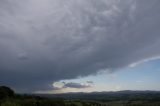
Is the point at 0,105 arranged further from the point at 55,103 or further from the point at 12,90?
the point at 12,90

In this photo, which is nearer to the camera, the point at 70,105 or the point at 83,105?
the point at 70,105

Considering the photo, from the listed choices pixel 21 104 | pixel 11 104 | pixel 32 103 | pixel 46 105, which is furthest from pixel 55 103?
pixel 11 104

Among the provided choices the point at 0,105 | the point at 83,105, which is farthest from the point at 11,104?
the point at 83,105

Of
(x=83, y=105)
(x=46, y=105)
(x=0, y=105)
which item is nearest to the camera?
(x=0, y=105)

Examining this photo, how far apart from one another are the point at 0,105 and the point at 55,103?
47.8 meters

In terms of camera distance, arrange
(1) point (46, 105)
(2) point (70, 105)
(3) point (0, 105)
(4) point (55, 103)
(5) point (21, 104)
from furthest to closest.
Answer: (2) point (70, 105), (4) point (55, 103), (1) point (46, 105), (5) point (21, 104), (3) point (0, 105)

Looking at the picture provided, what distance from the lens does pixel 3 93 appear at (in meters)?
145

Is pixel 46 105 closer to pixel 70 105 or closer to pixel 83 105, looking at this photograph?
pixel 70 105

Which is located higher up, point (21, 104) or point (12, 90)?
point (12, 90)

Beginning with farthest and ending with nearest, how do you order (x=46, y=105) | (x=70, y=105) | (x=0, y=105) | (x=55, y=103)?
(x=70, y=105) → (x=55, y=103) → (x=46, y=105) → (x=0, y=105)

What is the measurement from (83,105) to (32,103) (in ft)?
182

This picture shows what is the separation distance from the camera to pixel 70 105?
158875 millimetres

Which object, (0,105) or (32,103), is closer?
(0,105)

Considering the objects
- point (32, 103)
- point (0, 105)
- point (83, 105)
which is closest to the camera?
point (0, 105)
